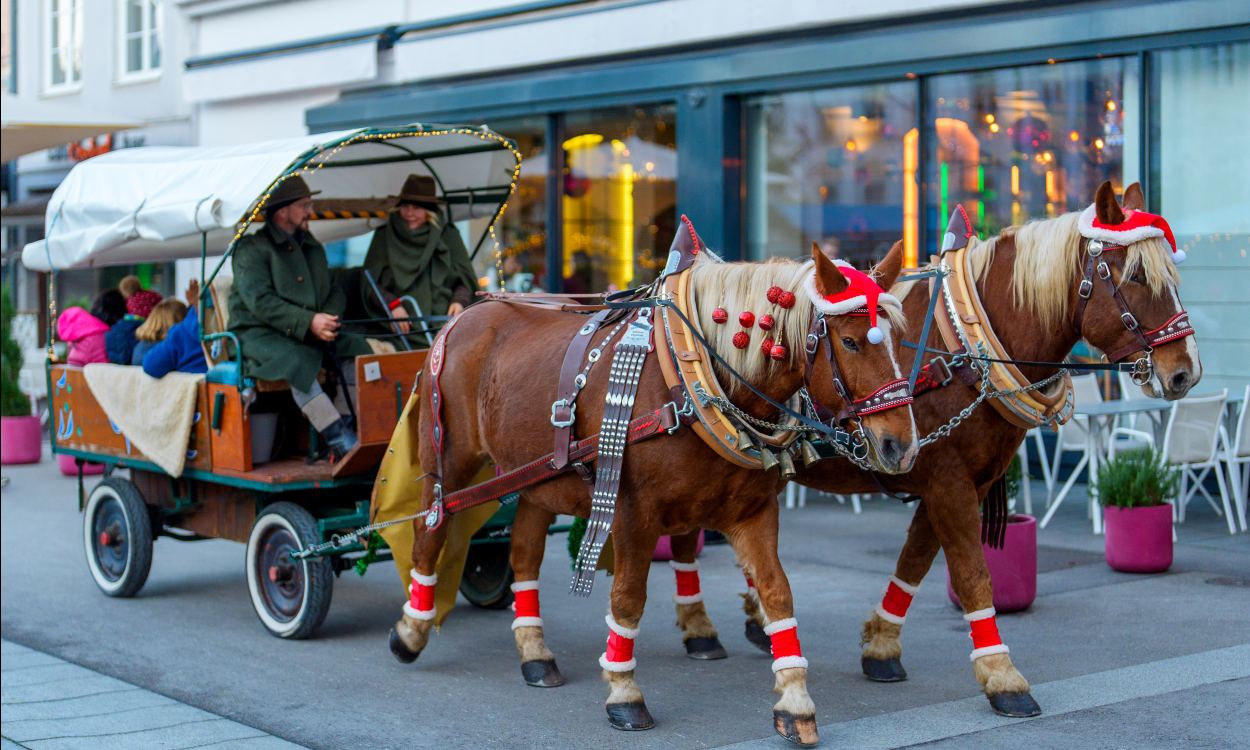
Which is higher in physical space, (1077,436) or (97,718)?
(1077,436)

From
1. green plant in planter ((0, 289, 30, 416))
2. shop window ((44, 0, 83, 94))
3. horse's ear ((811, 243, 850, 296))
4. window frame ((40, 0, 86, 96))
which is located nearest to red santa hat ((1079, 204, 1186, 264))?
horse's ear ((811, 243, 850, 296))

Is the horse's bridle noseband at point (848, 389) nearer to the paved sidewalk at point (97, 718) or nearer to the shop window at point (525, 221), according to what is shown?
the paved sidewalk at point (97, 718)

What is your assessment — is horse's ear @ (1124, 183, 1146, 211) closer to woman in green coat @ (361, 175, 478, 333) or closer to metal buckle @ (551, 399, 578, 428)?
metal buckle @ (551, 399, 578, 428)

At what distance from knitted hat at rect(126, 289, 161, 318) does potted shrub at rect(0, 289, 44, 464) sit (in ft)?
21.2

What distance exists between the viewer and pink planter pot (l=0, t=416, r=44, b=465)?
1530cm

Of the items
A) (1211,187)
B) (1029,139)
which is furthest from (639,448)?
(1029,139)

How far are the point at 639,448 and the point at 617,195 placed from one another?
31.1 ft

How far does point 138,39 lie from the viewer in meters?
20.9

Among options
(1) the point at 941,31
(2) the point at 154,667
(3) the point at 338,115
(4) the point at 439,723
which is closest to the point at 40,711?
(2) the point at 154,667

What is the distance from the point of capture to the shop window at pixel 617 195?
14203 millimetres

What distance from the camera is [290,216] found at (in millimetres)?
7820

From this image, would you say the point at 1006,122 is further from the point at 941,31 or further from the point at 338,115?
the point at 338,115

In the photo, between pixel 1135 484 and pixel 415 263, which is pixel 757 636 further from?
pixel 415 263

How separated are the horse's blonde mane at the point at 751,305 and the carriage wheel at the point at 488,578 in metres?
2.99
